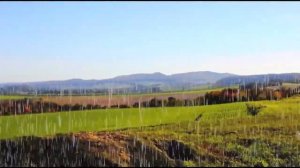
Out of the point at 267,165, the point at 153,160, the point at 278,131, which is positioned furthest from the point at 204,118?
the point at 153,160

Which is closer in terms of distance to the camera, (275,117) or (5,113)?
(275,117)

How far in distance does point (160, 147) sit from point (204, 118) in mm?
14187

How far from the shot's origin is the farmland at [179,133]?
83.6 feet

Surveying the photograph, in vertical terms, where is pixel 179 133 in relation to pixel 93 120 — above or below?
below

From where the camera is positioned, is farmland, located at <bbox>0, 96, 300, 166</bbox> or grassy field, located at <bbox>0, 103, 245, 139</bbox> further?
grassy field, located at <bbox>0, 103, 245, 139</bbox>

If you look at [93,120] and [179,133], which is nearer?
[179,133]

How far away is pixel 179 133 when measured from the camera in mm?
33344

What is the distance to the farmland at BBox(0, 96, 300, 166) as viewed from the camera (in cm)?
2547

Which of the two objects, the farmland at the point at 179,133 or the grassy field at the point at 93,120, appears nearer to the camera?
the farmland at the point at 179,133

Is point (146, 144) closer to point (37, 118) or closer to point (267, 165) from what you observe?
point (267, 165)

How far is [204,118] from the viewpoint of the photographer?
40875mm

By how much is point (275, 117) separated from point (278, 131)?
19.5ft

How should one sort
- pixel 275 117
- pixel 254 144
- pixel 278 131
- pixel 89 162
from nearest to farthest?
pixel 89 162
pixel 254 144
pixel 278 131
pixel 275 117

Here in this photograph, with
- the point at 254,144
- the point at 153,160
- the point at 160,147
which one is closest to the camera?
the point at 153,160
